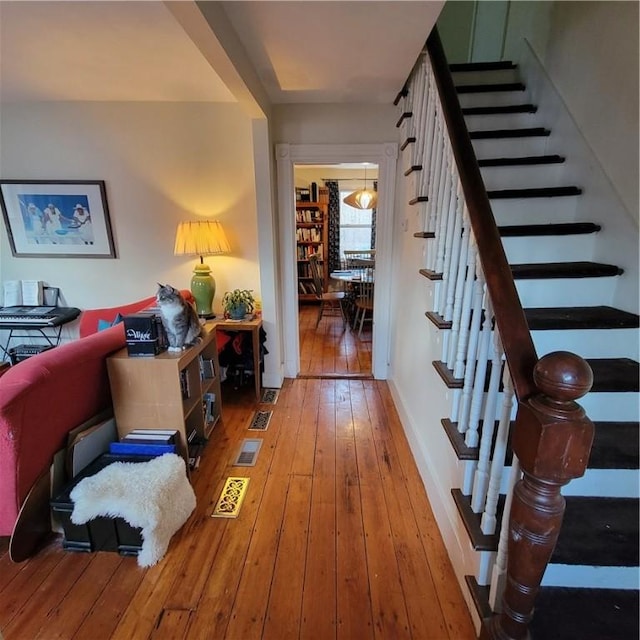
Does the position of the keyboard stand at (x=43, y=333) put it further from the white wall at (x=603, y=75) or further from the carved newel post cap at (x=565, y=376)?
the white wall at (x=603, y=75)

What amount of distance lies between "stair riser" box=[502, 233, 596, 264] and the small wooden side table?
1790 mm

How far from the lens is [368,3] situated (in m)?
1.46

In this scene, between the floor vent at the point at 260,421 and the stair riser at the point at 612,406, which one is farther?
the floor vent at the point at 260,421

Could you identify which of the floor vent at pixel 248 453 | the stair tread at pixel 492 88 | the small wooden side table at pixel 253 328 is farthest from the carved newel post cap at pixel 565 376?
the stair tread at pixel 492 88

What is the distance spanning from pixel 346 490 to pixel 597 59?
8.20 ft

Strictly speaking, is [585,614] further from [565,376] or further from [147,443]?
[147,443]

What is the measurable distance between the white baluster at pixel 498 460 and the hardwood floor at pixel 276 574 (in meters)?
0.42

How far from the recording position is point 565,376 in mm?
731

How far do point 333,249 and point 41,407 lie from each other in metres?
5.30

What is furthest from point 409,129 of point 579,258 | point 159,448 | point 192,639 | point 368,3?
point 192,639

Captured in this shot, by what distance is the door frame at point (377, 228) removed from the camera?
2.71 m

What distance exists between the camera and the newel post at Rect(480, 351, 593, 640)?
2.44 ft

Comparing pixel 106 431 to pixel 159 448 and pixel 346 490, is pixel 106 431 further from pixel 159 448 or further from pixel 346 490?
pixel 346 490

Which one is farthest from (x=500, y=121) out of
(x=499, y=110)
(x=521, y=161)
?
(x=521, y=161)
